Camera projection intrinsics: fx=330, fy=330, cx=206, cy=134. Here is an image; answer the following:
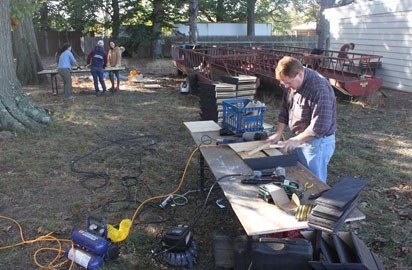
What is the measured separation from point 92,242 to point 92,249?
0.07m

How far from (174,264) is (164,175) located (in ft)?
7.49

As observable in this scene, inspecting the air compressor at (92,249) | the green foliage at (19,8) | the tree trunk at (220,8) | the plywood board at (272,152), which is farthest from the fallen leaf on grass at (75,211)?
the tree trunk at (220,8)

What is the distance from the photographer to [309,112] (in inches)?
128

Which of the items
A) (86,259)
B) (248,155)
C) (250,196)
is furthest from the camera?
(248,155)

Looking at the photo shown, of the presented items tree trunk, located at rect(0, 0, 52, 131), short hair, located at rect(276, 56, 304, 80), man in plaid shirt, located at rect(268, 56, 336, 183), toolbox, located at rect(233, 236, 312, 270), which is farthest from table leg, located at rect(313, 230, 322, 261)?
tree trunk, located at rect(0, 0, 52, 131)

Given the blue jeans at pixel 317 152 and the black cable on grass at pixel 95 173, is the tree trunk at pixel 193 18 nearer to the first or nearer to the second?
the black cable on grass at pixel 95 173

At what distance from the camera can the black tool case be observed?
244 cm

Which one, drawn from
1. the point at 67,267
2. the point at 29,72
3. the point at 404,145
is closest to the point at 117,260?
the point at 67,267

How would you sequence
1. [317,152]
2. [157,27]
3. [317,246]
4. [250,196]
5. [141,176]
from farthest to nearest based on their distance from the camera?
[157,27], [141,176], [317,152], [250,196], [317,246]

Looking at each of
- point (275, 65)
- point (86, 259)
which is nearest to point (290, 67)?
point (86, 259)

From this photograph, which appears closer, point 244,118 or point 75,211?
point 244,118

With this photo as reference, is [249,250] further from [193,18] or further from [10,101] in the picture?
[193,18]

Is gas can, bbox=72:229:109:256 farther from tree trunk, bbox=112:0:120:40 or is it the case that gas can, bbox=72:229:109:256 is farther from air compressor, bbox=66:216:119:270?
tree trunk, bbox=112:0:120:40

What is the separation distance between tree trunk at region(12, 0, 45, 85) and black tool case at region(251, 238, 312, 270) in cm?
1336
